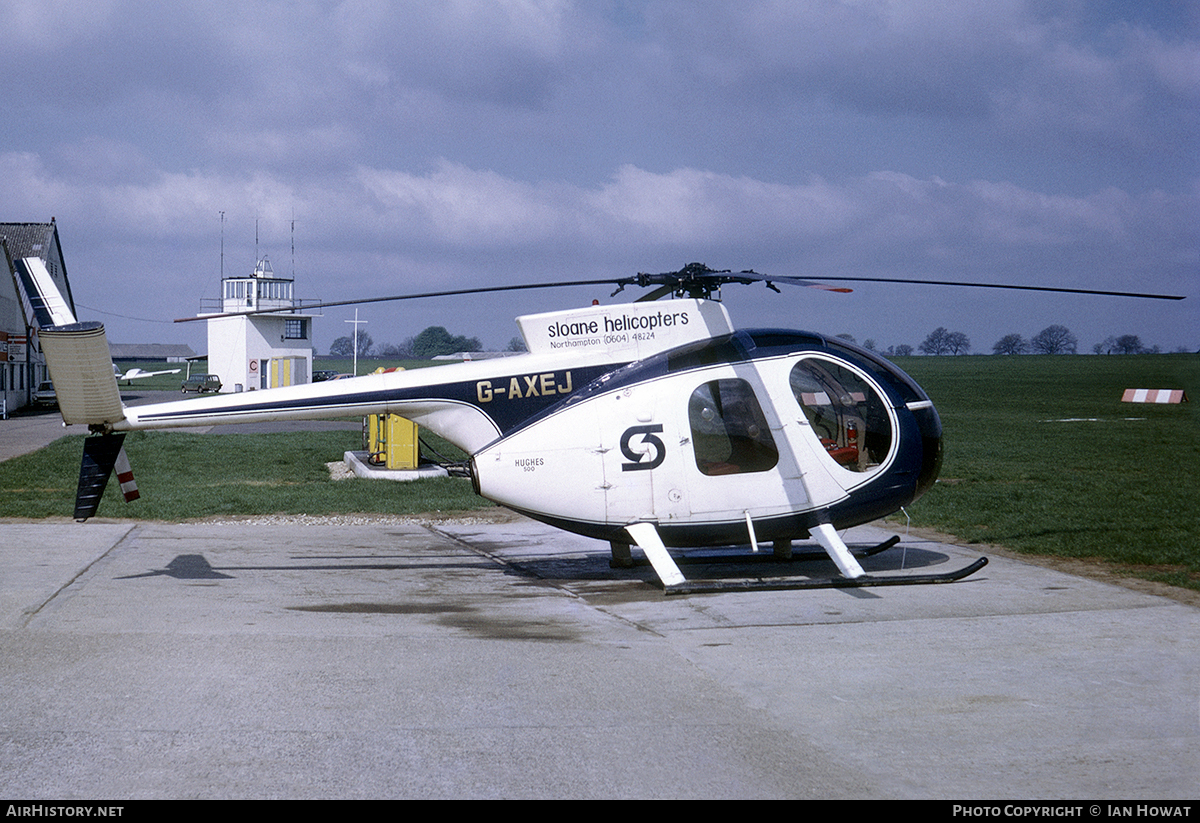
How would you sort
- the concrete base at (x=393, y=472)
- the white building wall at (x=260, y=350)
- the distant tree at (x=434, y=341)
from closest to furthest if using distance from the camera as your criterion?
the concrete base at (x=393, y=472) → the white building wall at (x=260, y=350) → the distant tree at (x=434, y=341)

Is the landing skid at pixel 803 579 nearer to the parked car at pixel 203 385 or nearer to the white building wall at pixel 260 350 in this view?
the white building wall at pixel 260 350

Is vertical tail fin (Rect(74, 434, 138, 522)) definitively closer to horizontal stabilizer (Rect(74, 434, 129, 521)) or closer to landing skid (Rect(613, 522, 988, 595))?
horizontal stabilizer (Rect(74, 434, 129, 521))

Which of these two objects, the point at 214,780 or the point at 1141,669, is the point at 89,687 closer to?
the point at 214,780

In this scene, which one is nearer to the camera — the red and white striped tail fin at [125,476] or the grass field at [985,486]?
the red and white striped tail fin at [125,476]

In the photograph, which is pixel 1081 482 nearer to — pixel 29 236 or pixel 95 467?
pixel 95 467

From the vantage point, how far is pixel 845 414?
10.2m

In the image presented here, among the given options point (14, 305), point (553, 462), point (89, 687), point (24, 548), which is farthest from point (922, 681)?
point (14, 305)

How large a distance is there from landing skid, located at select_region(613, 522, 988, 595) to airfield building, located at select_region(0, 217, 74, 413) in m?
33.3

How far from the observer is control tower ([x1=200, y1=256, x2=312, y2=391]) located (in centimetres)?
5834

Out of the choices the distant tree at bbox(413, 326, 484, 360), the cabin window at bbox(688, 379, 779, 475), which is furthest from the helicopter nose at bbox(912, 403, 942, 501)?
the distant tree at bbox(413, 326, 484, 360)

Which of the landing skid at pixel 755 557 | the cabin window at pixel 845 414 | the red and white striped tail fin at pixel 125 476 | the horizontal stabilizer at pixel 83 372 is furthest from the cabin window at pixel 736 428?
the red and white striped tail fin at pixel 125 476

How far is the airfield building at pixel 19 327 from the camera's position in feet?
129

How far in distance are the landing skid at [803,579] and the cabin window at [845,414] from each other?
833 mm

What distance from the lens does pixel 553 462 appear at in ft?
32.0
